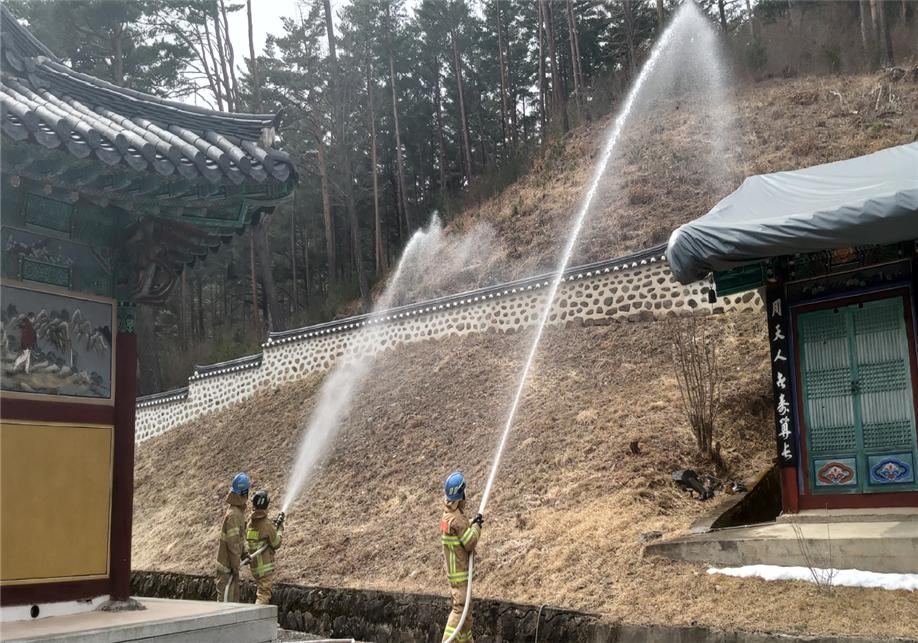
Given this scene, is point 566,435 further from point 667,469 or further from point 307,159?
point 307,159

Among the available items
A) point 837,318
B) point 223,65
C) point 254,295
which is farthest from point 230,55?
point 837,318

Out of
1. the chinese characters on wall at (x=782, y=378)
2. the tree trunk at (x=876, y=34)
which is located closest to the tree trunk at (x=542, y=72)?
the tree trunk at (x=876, y=34)

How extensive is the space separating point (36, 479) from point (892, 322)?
8670 mm

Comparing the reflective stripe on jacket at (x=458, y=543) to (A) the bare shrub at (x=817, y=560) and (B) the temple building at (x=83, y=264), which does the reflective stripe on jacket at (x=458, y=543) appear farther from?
(A) the bare shrub at (x=817, y=560)

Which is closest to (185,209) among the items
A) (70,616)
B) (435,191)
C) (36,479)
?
(36,479)

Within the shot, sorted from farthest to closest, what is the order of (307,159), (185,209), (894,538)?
(307,159) < (894,538) < (185,209)

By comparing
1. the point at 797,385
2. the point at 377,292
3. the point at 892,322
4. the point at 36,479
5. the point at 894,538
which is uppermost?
the point at 377,292

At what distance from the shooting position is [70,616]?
6.38 meters

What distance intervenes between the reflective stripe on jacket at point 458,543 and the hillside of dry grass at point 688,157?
1562 centimetres

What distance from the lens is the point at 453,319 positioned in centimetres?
1995

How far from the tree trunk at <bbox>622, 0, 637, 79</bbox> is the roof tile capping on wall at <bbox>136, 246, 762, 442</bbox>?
1935cm

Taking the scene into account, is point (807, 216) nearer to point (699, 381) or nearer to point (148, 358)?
point (699, 381)

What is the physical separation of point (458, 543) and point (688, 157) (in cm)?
2125

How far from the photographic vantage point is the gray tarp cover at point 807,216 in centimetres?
870
